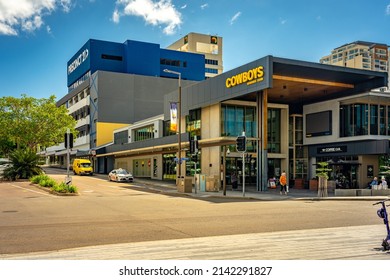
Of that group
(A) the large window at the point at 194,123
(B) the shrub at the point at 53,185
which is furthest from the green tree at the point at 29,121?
(A) the large window at the point at 194,123

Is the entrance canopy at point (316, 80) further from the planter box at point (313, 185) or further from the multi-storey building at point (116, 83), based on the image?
the multi-storey building at point (116, 83)

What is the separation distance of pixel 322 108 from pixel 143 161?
2541cm

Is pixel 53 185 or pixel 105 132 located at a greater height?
pixel 105 132

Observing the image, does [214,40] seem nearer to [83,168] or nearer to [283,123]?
[83,168]

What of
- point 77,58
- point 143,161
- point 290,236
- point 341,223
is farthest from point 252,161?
point 77,58

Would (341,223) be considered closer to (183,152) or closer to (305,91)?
(305,91)

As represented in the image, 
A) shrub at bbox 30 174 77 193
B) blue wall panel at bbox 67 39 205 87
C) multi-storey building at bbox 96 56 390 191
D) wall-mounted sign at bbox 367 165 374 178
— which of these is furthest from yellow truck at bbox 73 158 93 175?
wall-mounted sign at bbox 367 165 374 178

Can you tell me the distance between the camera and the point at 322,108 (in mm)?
41750

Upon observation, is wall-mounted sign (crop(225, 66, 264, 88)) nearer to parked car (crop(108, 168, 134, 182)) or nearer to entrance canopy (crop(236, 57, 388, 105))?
entrance canopy (crop(236, 57, 388, 105))

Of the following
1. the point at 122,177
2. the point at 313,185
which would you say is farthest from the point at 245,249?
the point at 122,177

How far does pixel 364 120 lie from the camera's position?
3772cm

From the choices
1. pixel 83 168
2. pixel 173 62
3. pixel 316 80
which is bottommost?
pixel 83 168

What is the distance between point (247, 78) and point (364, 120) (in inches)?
476

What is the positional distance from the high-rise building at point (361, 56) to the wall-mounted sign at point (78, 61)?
174 feet
